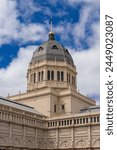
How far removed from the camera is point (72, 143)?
7125 cm

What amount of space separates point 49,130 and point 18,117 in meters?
12.3

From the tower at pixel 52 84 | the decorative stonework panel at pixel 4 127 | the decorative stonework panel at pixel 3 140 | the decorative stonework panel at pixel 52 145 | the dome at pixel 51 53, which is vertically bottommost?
the decorative stonework panel at pixel 52 145

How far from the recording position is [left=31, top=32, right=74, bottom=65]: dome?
91312mm

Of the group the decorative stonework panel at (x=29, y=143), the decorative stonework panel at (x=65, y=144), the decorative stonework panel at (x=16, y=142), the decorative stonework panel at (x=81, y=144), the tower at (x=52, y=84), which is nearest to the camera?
the decorative stonework panel at (x=16, y=142)

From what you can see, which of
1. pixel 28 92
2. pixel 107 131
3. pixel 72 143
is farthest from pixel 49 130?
pixel 107 131

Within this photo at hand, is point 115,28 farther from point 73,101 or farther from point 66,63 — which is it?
point 66,63

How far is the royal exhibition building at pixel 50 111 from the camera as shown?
6725cm

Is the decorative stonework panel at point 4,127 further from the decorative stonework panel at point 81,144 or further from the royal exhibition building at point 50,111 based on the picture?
the decorative stonework panel at point 81,144

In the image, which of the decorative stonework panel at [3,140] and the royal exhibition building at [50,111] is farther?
the royal exhibition building at [50,111]

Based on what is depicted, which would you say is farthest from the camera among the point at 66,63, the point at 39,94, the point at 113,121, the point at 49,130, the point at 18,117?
the point at 66,63

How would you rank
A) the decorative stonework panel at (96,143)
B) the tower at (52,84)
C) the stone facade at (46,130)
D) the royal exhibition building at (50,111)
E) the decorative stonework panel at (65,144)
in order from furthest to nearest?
1. the tower at (52,84)
2. the decorative stonework panel at (65,144)
3. the decorative stonework panel at (96,143)
4. the royal exhibition building at (50,111)
5. the stone facade at (46,130)

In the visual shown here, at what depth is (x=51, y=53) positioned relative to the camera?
9175 cm

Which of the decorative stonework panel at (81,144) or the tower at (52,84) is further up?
the tower at (52,84)

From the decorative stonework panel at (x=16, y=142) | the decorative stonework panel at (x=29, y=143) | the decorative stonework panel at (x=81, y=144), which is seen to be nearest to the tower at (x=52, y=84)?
the decorative stonework panel at (x=29, y=143)
